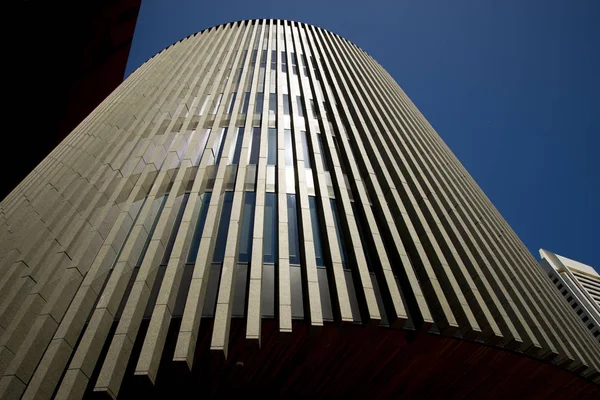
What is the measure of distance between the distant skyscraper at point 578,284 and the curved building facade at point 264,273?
8519cm

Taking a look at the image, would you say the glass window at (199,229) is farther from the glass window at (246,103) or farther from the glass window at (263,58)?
the glass window at (263,58)

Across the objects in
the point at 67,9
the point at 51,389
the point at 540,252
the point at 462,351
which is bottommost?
the point at 540,252

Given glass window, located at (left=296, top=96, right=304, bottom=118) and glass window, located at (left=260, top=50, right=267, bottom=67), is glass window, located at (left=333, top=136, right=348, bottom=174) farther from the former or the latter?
glass window, located at (left=260, top=50, right=267, bottom=67)

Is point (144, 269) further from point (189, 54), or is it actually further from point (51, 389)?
point (189, 54)

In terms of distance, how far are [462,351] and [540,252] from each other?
11005 cm

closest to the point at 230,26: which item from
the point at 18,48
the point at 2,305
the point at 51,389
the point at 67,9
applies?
the point at 67,9

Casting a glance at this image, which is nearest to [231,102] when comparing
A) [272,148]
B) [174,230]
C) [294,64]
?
[272,148]

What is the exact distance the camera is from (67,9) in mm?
14312

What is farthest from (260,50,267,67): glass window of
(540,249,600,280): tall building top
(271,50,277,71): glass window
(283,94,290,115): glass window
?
(540,249,600,280): tall building top

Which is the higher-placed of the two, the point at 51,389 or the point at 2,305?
the point at 2,305

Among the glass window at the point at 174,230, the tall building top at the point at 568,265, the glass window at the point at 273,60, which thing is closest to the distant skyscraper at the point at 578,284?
the tall building top at the point at 568,265

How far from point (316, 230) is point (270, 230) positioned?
51.6 inches

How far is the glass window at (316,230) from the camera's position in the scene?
396 inches

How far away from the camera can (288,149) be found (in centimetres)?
1309
